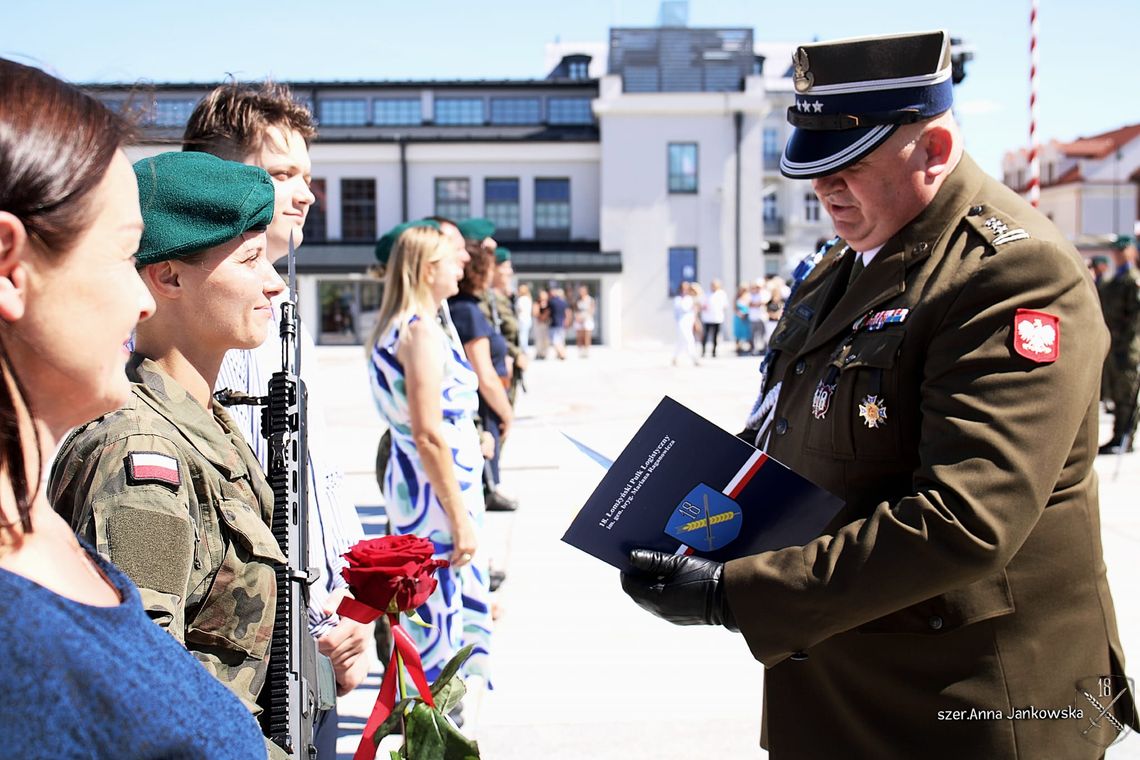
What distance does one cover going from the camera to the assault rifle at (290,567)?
1.60 m

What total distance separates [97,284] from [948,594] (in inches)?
59.4

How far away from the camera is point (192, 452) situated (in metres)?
1.63

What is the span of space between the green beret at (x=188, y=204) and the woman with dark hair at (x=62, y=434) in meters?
0.75

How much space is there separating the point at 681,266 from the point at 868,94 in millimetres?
33781

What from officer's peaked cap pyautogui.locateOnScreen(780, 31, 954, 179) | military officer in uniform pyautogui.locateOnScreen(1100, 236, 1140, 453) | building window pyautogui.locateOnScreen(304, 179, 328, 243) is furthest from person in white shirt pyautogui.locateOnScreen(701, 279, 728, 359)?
officer's peaked cap pyautogui.locateOnScreen(780, 31, 954, 179)

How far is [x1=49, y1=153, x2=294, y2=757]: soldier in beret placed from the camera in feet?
4.75

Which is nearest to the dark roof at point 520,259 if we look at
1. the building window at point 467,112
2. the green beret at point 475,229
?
the building window at point 467,112

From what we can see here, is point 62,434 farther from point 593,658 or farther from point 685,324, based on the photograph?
point 685,324

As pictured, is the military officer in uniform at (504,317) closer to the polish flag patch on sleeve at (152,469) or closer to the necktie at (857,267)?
the necktie at (857,267)

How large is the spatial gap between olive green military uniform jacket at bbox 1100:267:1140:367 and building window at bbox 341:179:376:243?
28834 millimetres

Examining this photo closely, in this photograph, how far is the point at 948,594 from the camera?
185 cm

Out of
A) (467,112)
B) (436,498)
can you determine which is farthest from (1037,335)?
(467,112)

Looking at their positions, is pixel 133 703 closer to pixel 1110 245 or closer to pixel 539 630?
pixel 539 630

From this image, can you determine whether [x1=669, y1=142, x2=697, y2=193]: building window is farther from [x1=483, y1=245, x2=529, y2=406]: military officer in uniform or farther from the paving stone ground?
the paving stone ground
